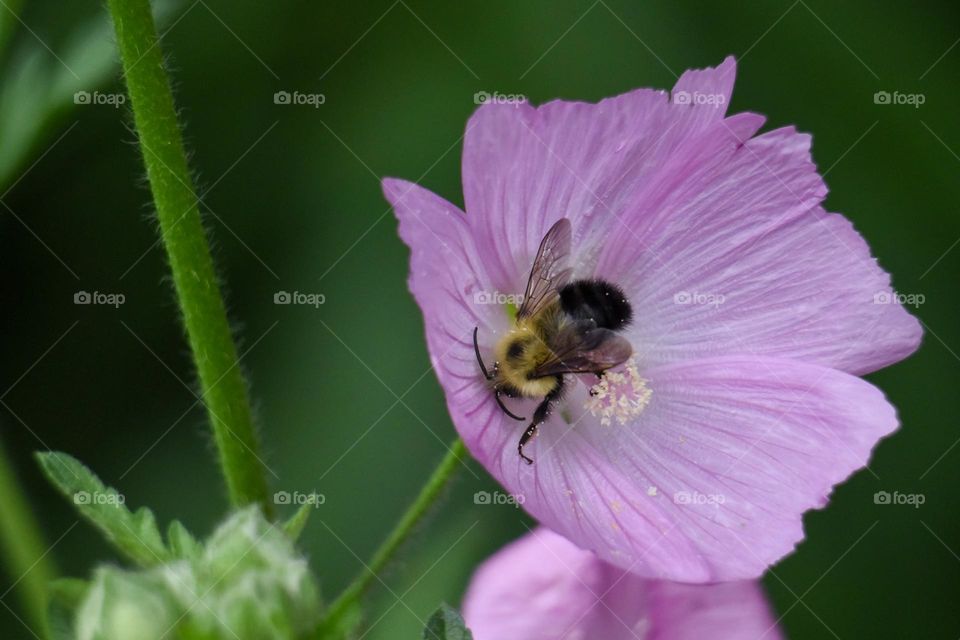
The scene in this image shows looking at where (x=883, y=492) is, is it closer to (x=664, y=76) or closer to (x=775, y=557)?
(x=664, y=76)

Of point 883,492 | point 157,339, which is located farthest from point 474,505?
point 883,492

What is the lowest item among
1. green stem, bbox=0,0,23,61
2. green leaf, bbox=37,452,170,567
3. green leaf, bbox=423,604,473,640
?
green leaf, bbox=423,604,473,640

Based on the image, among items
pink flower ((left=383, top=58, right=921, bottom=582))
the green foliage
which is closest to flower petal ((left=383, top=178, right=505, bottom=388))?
pink flower ((left=383, top=58, right=921, bottom=582))

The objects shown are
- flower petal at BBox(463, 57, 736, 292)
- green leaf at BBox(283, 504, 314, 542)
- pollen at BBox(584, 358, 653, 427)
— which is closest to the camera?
green leaf at BBox(283, 504, 314, 542)

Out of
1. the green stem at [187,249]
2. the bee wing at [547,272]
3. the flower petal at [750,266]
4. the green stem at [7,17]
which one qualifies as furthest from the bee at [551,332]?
the green stem at [7,17]

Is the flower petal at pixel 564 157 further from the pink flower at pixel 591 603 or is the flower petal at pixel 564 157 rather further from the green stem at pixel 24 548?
the green stem at pixel 24 548

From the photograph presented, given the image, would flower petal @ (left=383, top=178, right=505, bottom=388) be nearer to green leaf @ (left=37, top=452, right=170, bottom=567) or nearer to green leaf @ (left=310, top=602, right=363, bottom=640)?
green leaf @ (left=310, top=602, right=363, bottom=640)

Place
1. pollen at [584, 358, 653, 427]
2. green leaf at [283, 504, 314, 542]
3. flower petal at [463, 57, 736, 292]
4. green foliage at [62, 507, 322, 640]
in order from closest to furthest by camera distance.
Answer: green foliage at [62, 507, 322, 640] → green leaf at [283, 504, 314, 542] → flower petal at [463, 57, 736, 292] → pollen at [584, 358, 653, 427]
